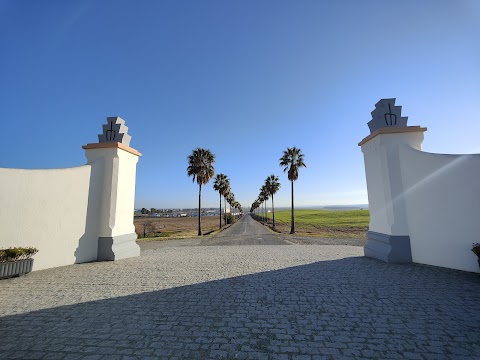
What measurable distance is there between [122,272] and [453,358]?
9263mm

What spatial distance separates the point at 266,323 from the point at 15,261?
9.24 m

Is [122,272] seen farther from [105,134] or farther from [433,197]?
[433,197]

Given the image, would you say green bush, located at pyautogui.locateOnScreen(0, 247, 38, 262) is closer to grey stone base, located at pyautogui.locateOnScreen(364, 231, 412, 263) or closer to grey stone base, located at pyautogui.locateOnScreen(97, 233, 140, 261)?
grey stone base, located at pyautogui.locateOnScreen(97, 233, 140, 261)

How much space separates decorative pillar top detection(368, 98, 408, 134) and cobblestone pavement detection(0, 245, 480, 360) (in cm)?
614

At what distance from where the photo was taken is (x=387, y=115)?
10.1 m

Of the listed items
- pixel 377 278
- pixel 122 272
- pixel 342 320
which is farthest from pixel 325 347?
pixel 122 272

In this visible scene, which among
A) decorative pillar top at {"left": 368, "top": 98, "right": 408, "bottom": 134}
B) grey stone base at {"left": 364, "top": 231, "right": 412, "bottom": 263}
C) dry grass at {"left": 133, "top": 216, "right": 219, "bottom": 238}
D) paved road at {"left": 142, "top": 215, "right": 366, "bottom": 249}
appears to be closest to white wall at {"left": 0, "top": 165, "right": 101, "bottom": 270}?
paved road at {"left": 142, "top": 215, "right": 366, "bottom": 249}

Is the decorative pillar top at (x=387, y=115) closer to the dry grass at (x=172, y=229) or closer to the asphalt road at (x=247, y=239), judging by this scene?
the asphalt road at (x=247, y=239)

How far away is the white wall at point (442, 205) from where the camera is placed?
764cm

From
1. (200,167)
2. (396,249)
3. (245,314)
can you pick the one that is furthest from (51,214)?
(200,167)

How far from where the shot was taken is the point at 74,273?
27.1 feet

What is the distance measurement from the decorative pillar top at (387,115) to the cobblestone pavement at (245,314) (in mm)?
6141

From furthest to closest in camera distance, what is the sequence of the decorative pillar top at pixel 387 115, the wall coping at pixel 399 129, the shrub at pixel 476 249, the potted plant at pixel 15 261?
the decorative pillar top at pixel 387 115 < the wall coping at pixel 399 129 < the potted plant at pixel 15 261 < the shrub at pixel 476 249

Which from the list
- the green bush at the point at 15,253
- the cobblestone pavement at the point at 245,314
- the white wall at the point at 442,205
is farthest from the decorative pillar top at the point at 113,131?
the white wall at the point at 442,205
